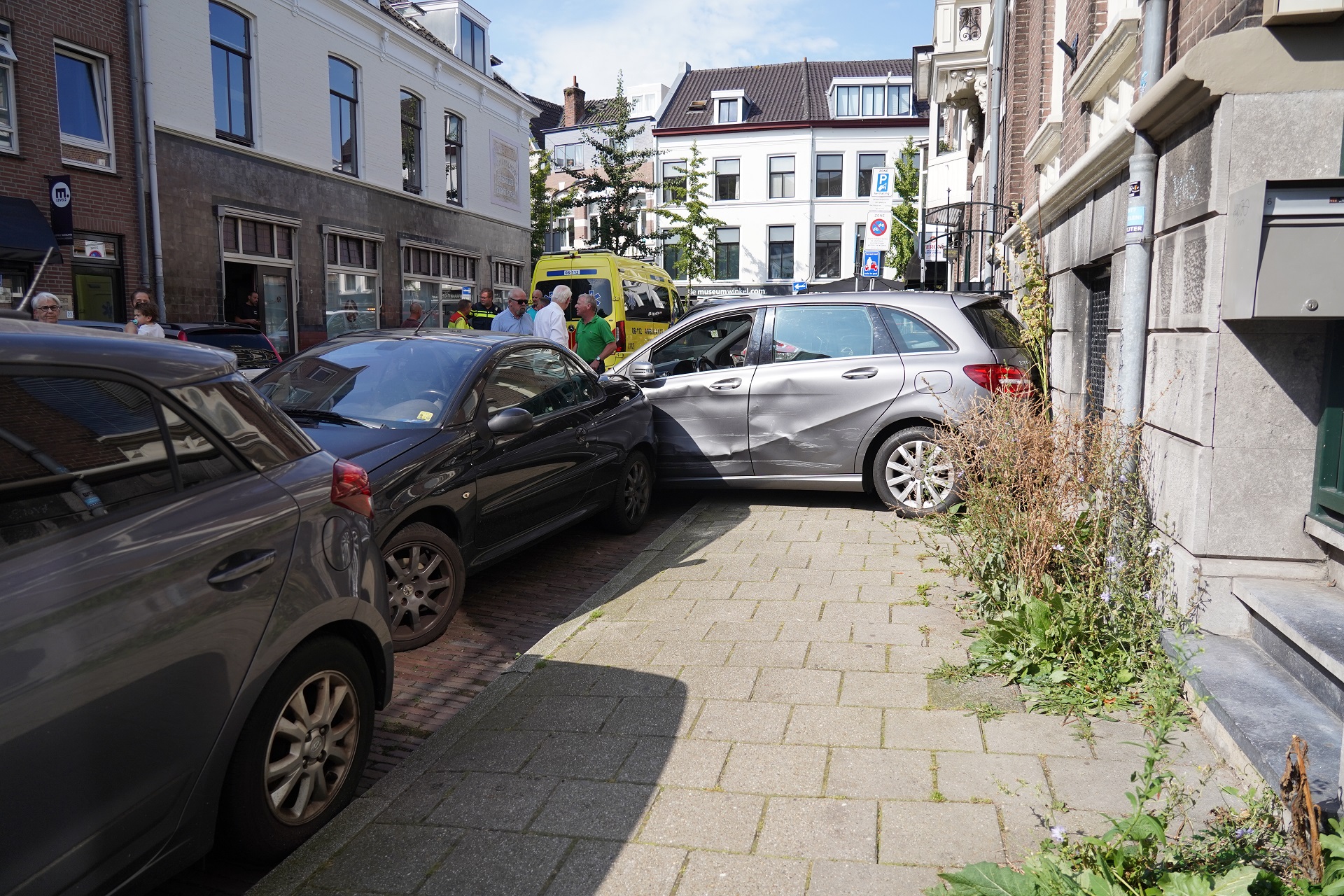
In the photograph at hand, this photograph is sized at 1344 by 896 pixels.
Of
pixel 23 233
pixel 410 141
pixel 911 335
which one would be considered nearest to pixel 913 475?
pixel 911 335

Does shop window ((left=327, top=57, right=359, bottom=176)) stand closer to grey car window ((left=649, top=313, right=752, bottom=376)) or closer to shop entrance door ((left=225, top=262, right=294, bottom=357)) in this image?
shop entrance door ((left=225, top=262, right=294, bottom=357))

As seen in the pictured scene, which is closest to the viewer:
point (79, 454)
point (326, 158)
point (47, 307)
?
point (79, 454)

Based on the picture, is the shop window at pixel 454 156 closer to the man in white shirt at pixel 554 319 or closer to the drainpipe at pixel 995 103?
the drainpipe at pixel 995 103

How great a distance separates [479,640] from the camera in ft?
17.8

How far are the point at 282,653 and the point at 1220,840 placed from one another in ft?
8.81

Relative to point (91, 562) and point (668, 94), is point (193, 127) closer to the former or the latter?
point (91, 562)

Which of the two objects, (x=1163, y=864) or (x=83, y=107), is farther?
(x=83, y=107)

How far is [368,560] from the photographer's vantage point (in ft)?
11.6

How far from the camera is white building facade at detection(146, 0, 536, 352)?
1836cm

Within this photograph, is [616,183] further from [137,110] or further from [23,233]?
[23,233]

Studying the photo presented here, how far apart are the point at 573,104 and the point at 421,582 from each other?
174ft

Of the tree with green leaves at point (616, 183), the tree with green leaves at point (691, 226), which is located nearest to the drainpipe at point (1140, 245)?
the tree with green leaves at point (616, 183)

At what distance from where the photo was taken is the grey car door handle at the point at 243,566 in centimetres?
277

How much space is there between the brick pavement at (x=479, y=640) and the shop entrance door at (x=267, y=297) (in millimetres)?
14336
